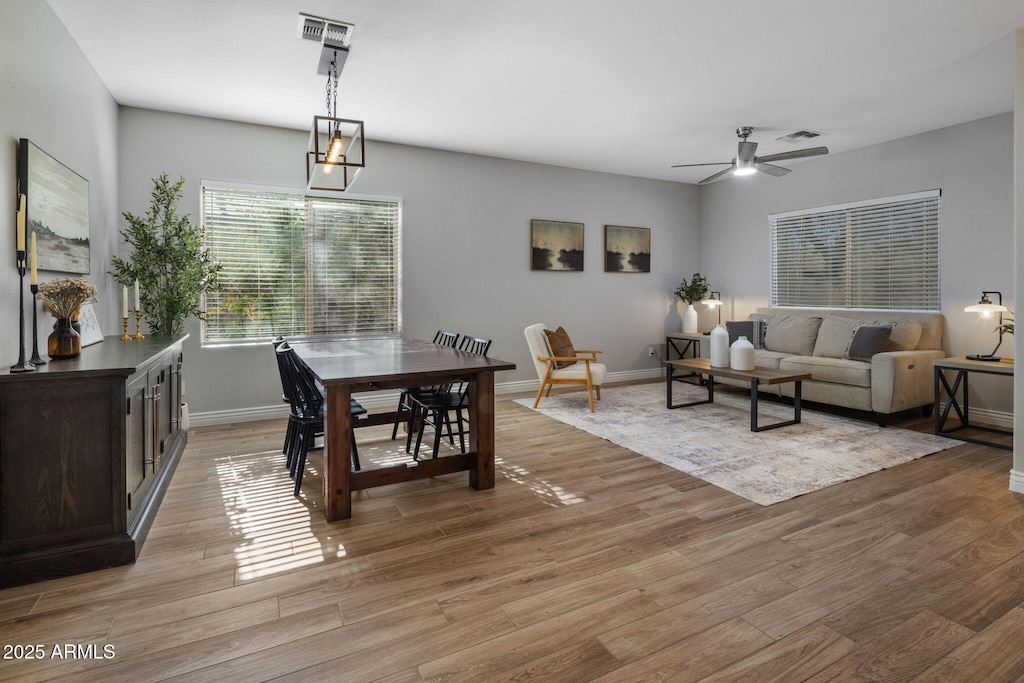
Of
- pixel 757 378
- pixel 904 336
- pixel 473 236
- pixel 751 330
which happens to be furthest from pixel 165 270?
pixel 904 336

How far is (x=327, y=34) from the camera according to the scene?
3.18 m

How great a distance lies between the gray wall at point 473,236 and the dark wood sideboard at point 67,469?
8.81 feet

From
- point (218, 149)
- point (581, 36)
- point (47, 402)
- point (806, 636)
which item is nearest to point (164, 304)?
point (218, 149)

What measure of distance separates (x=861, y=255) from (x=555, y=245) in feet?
11.2

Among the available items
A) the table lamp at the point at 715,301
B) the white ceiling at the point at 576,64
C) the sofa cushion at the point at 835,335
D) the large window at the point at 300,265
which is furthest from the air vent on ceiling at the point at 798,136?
the large window at the point at 300,265

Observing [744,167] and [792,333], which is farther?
[792,333]

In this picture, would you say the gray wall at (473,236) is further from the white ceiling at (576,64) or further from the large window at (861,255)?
the large window at (861,255)

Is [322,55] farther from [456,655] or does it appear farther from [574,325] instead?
[574,325]

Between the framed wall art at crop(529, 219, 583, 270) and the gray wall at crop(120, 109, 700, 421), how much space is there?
0.29ft

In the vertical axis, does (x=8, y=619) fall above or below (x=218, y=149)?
below

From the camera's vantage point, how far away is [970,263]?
4910 millimetres

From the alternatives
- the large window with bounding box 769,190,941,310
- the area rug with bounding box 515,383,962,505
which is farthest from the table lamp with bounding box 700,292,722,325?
the area rug with bounding box 515,383,962,505

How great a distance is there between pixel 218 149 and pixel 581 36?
11.3ft

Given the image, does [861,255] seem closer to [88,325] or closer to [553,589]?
[553,589]
